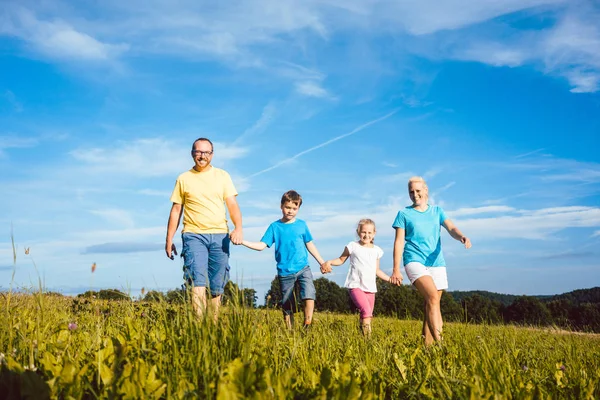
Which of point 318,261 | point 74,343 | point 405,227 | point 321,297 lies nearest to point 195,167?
point 318,261

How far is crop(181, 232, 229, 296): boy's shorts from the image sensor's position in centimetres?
693

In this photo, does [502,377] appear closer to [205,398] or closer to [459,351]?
[459,351]

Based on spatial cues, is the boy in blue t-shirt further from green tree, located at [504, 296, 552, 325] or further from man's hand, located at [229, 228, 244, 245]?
green tree, located at [504, 296, 552, 325]

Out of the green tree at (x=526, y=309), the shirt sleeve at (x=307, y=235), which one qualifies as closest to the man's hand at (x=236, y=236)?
the shirt sleeve at (x=307, y=235)

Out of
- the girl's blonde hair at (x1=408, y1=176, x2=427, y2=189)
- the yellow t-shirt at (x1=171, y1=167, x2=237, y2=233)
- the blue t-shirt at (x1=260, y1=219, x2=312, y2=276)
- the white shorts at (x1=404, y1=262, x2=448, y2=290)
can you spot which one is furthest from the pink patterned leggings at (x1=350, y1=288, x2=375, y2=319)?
the yellow t-shirt at (x1=171, y1=167, x2=237, y2=233)

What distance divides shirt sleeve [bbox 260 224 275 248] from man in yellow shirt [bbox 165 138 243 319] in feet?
2.67

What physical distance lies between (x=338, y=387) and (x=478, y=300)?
5294 cm

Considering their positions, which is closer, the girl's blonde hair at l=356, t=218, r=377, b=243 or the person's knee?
the person's knee

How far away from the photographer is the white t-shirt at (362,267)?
8.52 metres

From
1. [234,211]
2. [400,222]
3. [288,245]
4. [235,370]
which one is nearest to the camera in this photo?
[235,370]

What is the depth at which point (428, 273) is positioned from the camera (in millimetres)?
7023

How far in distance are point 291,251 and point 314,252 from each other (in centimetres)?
49

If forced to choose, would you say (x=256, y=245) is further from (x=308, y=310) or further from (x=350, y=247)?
(x=350, y=247)

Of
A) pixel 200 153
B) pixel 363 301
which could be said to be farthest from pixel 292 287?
pixel 200 153
